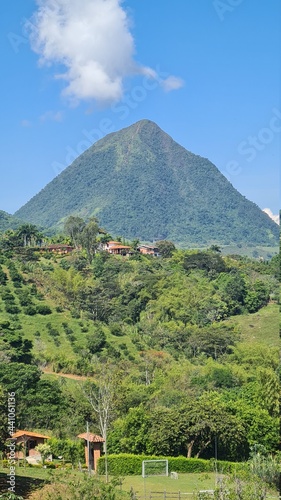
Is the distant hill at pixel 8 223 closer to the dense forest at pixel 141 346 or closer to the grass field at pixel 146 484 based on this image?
the dense forest at pixel 141 346

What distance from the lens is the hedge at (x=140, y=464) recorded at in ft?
97.6

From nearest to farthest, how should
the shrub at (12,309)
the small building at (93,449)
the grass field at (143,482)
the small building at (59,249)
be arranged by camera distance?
the grass field at (143,482) < the small building at (93,449) < the shrub at (12,309) < the small building at (59,249)

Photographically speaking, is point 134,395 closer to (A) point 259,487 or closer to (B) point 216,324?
(A) point 259,487

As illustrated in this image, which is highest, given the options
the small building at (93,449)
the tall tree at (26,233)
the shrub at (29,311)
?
the tall tree at (26,233)

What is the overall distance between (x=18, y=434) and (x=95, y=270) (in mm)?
50314

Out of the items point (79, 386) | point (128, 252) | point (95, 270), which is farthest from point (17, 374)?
point (128, 252)

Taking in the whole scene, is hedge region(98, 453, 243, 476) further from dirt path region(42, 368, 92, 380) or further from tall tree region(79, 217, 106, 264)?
tall tree region(79, 217, 106, 264)

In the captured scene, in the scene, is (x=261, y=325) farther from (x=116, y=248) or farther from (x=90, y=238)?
(x=116, y=248)

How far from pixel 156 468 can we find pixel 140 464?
29.7 inches

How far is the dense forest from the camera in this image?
108ft

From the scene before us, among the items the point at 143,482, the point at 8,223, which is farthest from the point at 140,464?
the point at 8,223

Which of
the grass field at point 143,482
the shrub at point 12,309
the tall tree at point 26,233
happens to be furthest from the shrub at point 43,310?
the grass field at point 143,482

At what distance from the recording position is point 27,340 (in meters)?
52.9

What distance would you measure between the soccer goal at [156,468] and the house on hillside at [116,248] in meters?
70.1
